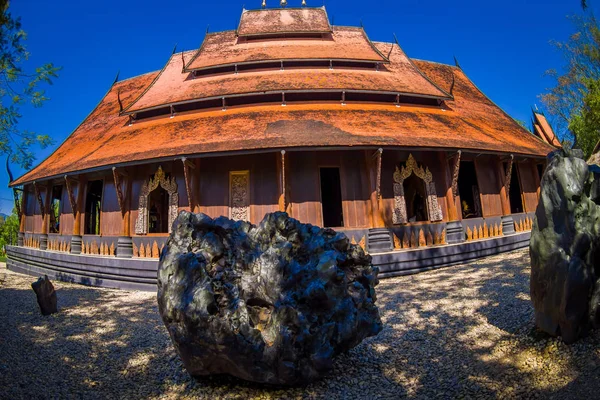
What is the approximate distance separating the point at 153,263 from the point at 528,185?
1479cm

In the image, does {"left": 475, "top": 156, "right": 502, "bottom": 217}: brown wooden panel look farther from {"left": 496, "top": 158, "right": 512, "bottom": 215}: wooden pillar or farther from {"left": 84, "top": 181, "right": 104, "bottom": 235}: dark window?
{"left": 84, "top": 181, "right": 104, "bottom": 235}: dark window

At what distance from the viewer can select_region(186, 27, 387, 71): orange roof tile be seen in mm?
13242

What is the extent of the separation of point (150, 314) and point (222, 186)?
4.40m

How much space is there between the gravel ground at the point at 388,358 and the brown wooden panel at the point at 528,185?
832 cm

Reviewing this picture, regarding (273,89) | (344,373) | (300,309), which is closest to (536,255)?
(344,373)

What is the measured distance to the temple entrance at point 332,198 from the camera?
1528cm

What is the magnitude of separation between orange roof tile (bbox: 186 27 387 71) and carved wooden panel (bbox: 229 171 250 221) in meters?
6.06

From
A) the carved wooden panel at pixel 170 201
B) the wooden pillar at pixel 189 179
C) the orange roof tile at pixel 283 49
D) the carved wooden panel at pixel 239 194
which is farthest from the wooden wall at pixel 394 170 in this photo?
the carved wooden panel at pixel 170 201

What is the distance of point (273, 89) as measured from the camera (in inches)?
442

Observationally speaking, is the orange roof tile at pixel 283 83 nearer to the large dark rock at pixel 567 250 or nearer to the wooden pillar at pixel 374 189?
the wooden pillar at pixel 374 189

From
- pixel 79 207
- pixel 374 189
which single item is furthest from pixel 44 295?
pixel 374 189

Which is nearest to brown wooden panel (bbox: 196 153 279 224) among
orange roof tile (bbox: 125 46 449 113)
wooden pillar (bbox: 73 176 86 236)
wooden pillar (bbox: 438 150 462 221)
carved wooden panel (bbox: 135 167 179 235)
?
carved wooden panel (bbox: 135 167 179 235)

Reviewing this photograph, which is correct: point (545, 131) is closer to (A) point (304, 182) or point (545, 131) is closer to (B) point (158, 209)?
(A) point (304, 182)

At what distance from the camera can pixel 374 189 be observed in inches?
363
